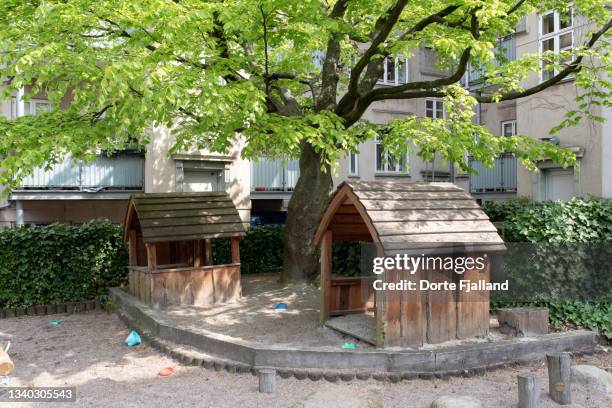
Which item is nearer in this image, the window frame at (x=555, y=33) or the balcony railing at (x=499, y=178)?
the window frame at (x=555, y=33)

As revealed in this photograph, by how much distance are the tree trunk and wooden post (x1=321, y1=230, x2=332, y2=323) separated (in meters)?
3.34

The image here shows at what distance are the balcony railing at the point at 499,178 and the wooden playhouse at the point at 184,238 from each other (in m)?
11.9

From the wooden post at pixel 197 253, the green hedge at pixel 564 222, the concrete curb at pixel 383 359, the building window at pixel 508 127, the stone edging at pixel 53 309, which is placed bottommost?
the stone edging at pixel 53 309

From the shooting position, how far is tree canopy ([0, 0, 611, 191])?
8.12 meters

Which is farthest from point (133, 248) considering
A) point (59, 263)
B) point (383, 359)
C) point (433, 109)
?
point (433, 109)

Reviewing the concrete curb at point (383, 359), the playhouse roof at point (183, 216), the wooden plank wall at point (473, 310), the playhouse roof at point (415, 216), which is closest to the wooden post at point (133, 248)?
the playhouse roof at point (183, 216)

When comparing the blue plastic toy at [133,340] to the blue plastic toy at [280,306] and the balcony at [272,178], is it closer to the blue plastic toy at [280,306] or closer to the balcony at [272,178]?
the blue plastic toy at [280,306]

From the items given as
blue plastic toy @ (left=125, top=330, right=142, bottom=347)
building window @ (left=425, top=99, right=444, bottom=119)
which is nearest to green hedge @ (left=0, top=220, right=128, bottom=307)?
blue plastic toy @ (left=125, top=330, right=142, bottom=347)

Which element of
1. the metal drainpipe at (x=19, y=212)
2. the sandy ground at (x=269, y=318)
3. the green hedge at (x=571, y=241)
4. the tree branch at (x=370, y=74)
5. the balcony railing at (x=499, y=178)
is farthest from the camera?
the balcony railing at (x=499, y=178)

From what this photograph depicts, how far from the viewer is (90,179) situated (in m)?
16.4

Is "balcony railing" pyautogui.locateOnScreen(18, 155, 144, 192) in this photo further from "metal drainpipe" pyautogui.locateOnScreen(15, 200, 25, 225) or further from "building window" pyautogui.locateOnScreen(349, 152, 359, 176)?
"building window" pyautogui.locateOnScreen(349, 152, 359, 176)

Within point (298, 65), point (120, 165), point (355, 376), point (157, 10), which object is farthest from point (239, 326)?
point (120, 165)

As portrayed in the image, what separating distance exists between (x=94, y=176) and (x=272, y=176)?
6.53 m

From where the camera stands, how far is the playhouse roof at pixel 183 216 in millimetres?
10984
